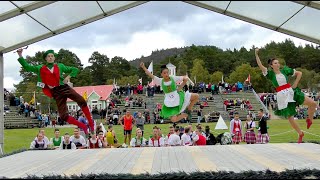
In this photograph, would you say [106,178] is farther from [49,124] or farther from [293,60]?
[293,60]

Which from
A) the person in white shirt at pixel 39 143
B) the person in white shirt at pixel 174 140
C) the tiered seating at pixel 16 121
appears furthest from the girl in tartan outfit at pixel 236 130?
the tiered seating at pixel 16 121

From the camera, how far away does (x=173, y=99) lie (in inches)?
402

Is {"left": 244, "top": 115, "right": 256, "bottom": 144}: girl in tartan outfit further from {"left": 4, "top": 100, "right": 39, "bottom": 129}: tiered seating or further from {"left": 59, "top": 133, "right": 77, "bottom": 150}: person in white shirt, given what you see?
{"left": 4, "top": 100, "right": 39, "bottom": 129}: tiered seating

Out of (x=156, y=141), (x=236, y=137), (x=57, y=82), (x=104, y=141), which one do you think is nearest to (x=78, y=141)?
(x=104, y=141)

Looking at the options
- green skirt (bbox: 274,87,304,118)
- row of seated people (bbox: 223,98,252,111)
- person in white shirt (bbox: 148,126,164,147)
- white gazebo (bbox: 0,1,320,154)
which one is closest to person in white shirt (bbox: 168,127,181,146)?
person in white shirt (bbox: 148,126,164,147)

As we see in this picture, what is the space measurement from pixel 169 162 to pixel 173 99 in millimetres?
2101

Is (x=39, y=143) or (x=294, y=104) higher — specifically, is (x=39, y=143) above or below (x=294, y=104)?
below

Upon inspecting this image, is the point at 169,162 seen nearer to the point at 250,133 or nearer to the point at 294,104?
the point at 294,104

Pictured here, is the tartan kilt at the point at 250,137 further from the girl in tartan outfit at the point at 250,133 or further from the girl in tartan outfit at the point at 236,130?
the girl in tartan outfit at the point at 236,130

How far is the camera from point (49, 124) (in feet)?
129

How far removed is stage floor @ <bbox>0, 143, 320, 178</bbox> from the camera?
7466mm

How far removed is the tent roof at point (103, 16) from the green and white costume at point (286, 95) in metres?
1.61

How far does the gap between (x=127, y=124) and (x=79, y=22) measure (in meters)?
7.22

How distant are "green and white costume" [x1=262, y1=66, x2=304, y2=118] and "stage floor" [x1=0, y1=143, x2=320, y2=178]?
3.13ft
